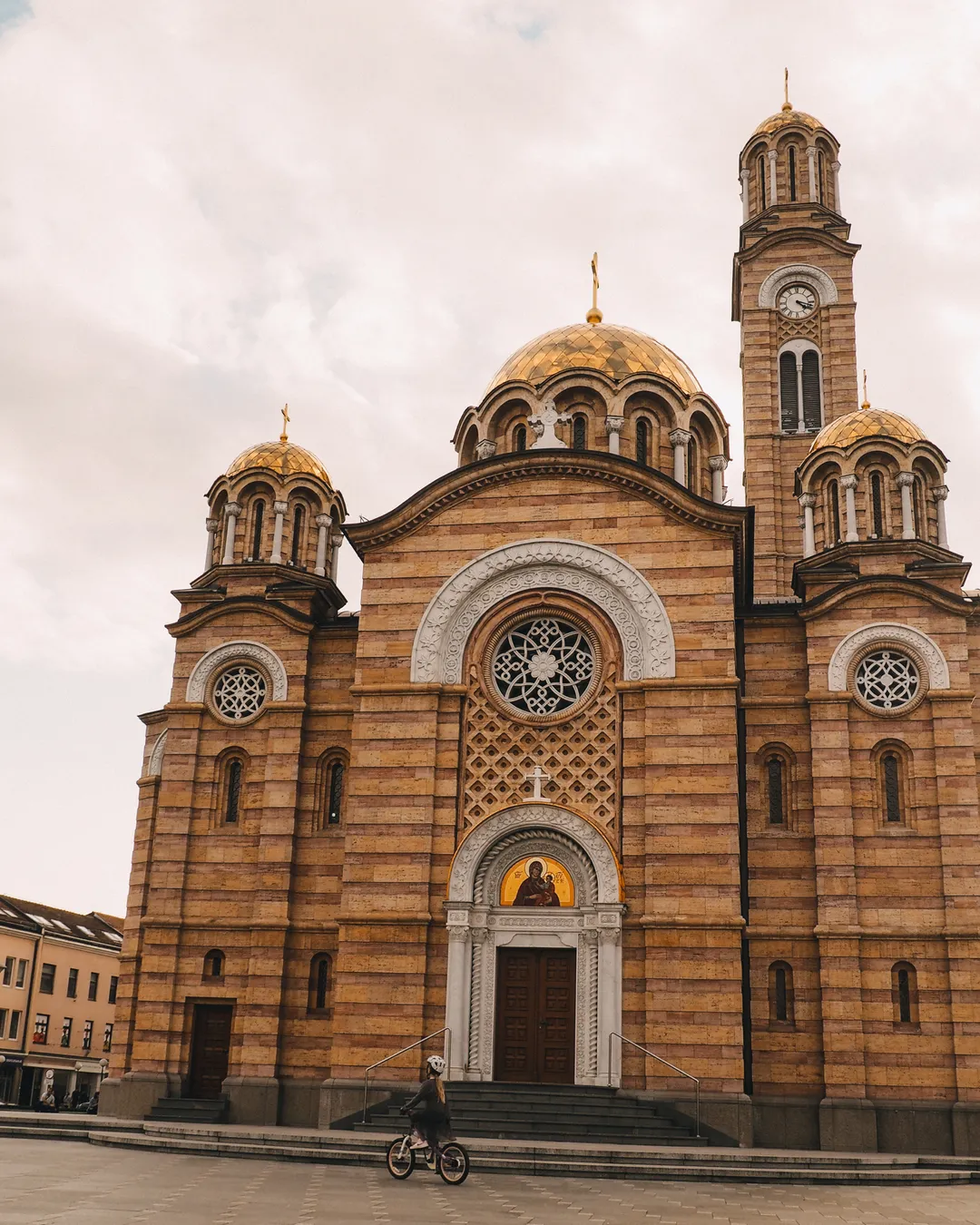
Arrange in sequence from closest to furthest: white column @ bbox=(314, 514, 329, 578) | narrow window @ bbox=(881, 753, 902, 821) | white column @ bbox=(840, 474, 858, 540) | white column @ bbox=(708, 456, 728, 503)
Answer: narrow window @ bbox=(881, 753, 902, 821) < white column @ bbox=(840, 474, 858, 540) < white column @ bbox=(314, 514, 329, 578) < white column @ bbox=(708, 456, 728, 503)

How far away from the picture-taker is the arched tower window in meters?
→ 28.1

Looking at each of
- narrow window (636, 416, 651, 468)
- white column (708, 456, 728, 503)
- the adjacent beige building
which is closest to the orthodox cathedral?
white column (708, 456, 728, 503)

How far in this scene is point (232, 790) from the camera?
2577 cm

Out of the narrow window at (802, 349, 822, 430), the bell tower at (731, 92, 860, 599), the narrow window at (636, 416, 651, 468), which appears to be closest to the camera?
the narrow window at (636, 416, 651, 468)

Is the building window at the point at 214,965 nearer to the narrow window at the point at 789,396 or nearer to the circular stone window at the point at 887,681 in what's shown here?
the circular stone window at the point at 887,681

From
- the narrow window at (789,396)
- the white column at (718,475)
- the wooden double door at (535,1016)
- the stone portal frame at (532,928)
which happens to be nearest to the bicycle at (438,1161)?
the stone portal frame at (532,928)

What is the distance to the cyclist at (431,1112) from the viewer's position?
49.7 ft

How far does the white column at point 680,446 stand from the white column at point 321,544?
7.74 meters

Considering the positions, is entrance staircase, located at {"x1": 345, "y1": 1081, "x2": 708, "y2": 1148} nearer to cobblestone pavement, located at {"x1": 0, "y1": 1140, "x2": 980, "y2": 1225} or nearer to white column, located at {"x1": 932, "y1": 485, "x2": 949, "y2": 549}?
cobblestone pavement, located at {"x1": 0, "y1": 1140, "x2": 980, "y2": 1225}

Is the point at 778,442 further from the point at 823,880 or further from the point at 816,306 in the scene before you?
the point at 823,880

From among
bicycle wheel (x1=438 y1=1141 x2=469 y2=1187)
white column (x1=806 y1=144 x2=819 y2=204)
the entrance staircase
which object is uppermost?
white column (x1=806 y1=144 x2=819 y2=204)

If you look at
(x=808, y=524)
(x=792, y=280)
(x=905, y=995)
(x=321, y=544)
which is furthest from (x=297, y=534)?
(x=792, y=280)

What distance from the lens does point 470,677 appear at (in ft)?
79.7

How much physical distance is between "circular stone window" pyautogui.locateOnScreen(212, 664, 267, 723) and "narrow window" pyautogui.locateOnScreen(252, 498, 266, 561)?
2.87 meters
